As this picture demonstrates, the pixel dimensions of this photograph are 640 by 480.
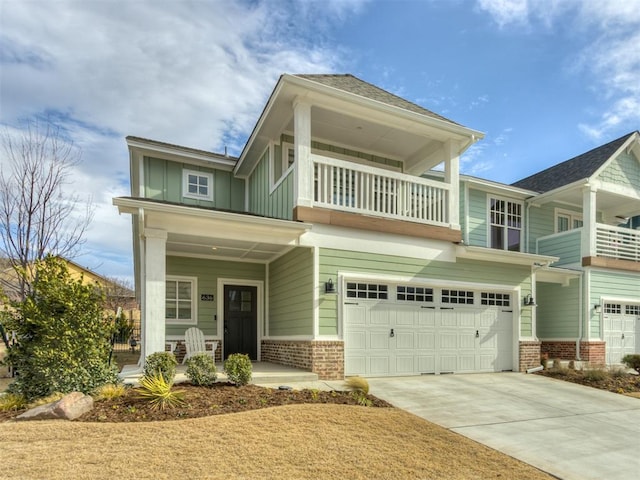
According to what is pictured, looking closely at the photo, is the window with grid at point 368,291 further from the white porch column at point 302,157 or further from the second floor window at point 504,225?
the second floor window at point 504,225

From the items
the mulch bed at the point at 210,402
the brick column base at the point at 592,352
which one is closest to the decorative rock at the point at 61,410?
the mulch bed at the point at 210,402

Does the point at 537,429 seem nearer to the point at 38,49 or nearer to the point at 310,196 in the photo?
the point at 310,196

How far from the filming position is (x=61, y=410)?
5.11 m

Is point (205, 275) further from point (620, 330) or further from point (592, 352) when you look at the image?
point (620, 330)

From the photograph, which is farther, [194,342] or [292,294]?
[292,294]

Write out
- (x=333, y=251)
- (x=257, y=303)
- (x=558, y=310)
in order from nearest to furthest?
(x=333, y=251)
(x=257, y=303)
(x=558, y=310)

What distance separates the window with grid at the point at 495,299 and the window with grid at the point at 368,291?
3011 mm

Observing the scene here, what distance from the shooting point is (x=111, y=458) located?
4027 mm

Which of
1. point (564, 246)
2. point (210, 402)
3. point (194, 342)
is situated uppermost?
point (564, 246)

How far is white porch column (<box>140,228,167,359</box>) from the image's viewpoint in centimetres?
745

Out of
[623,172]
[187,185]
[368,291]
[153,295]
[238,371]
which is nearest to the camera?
[238,371]

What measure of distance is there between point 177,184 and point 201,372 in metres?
6.54

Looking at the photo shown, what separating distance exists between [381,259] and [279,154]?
149 inches

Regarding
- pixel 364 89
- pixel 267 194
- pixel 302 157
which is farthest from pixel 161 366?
pixel 364 89
